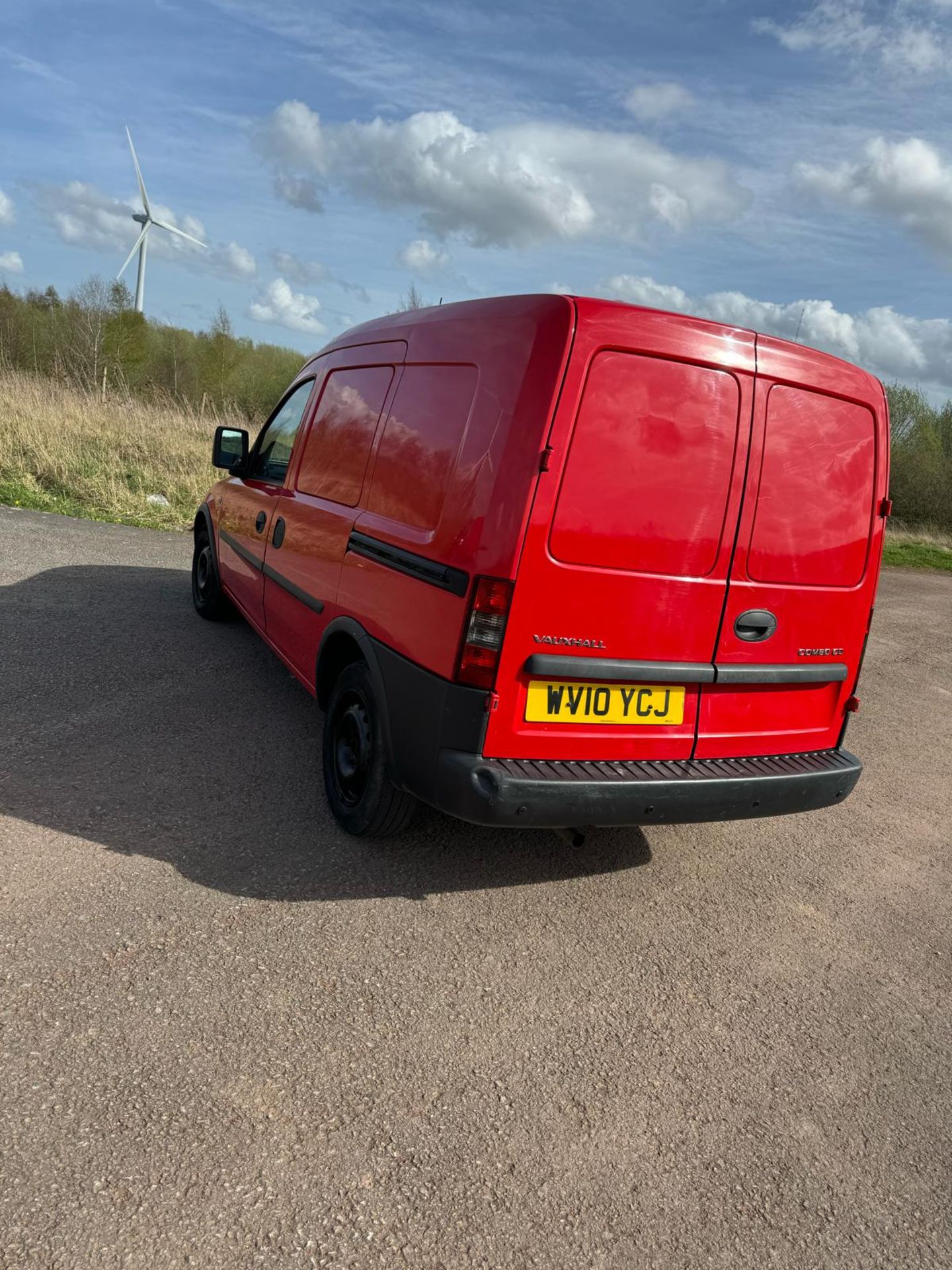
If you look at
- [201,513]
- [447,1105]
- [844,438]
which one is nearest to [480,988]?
[447,1105]

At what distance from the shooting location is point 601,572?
3.07 m

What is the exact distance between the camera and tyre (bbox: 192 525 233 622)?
6691 millimetres

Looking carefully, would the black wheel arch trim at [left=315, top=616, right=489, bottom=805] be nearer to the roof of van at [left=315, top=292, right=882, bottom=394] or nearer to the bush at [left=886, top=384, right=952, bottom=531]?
the roof of van at [left=315, top=292, right=882, bottom=394]

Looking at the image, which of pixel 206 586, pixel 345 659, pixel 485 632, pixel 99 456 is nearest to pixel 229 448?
pixel 206 586

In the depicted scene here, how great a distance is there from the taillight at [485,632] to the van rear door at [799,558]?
886 millimetres

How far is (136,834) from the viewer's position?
11.6 feet

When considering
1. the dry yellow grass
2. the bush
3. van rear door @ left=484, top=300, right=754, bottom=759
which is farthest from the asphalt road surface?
→ the bush

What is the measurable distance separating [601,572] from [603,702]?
0.47 metres

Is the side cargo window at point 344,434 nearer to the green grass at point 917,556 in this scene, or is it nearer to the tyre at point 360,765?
the tyre at point 360,765

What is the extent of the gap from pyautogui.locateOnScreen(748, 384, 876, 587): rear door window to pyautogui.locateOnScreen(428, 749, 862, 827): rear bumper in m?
0.75

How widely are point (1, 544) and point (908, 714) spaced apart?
322 inches

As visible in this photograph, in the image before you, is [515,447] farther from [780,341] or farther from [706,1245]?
[706,1245]

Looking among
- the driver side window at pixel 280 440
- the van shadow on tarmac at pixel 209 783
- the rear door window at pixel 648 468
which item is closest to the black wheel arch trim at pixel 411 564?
the rear door window at pixel 648 468

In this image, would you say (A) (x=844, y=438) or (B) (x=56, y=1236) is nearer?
(B) (x=56, y=1236)
